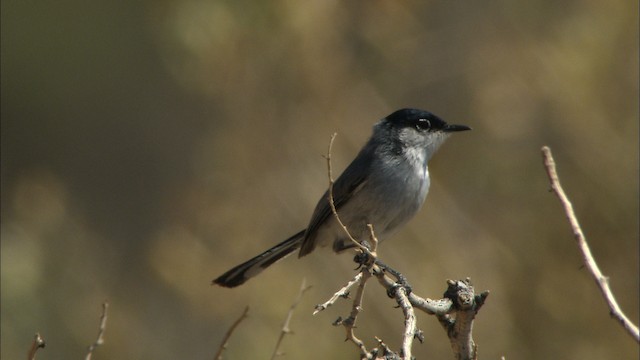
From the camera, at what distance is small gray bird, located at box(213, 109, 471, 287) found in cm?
510

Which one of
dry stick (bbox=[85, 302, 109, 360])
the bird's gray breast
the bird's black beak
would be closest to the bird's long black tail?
the bird's gray breast

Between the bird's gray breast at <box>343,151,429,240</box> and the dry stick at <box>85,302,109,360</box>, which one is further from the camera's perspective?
the bird's gray breast at <box>343,151,429,240</box>

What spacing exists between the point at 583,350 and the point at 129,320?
3189 mm

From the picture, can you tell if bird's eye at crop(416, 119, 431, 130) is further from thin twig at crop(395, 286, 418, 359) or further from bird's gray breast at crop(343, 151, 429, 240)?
thin twig at crop(395, 286, 418, 359)

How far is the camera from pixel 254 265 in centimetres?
534

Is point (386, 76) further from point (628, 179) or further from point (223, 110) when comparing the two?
point (628, 179)

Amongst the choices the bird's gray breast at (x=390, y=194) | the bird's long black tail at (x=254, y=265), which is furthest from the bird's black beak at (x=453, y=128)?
the bird's long black tail at (x=254, y=265)

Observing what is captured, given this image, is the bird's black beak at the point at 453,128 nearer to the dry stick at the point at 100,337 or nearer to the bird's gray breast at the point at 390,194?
the bird's gray breast at the point at 390,194

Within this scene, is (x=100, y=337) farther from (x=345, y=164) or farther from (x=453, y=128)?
(x=345, y=164)

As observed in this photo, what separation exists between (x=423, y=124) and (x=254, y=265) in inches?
51.5

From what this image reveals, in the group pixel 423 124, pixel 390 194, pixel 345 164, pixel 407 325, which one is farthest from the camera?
pixel 345 164

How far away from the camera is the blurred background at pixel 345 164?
605 centimetres

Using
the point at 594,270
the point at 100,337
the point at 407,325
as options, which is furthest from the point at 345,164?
the point at 594,270

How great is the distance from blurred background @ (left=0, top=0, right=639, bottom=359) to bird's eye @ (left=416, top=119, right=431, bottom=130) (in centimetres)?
113
